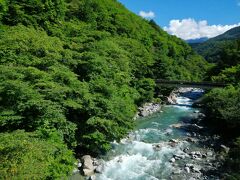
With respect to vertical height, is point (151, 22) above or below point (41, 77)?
above

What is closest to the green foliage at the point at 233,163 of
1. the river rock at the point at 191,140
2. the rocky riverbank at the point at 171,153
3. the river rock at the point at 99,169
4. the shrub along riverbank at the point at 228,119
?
the shrub along riverbank at the point at 228,119

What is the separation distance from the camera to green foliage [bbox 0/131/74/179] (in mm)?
12602

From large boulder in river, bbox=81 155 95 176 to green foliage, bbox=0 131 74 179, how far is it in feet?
8.11

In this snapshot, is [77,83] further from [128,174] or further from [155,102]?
[155,102]

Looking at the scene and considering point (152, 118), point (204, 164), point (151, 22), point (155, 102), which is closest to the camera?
point (204, 164)

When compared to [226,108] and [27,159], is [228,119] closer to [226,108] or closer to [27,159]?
[226,108]

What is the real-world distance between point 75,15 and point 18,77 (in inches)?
1462

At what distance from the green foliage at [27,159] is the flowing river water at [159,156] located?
3998 mm

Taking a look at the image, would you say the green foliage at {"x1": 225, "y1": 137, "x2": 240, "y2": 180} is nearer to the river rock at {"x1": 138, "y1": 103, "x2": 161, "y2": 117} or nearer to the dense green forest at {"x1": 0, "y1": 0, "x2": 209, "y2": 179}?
the dense green forest at {"x1": 0, "y1": 0, "x2": 209, "y2": 179}

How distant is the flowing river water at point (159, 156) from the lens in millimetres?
19625

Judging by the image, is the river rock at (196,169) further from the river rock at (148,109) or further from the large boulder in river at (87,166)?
the river rock at (148,109)

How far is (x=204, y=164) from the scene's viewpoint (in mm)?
21266

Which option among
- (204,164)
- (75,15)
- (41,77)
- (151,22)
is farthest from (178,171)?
(151,22)

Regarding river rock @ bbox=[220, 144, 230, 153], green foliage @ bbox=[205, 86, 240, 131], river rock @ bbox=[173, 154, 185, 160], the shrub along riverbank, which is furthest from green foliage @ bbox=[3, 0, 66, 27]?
river rock @ bbox=[220, 144, 230, 153]
